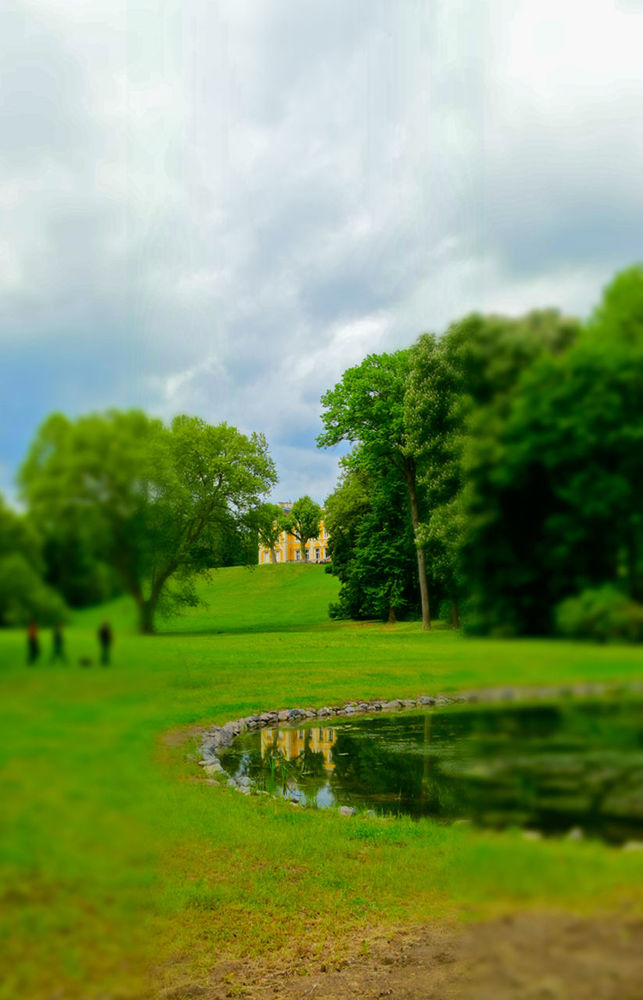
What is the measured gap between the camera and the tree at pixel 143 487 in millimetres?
1763

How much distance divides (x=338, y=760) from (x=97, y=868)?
458 inches

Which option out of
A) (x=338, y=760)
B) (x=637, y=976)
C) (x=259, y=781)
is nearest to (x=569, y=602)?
(x=637, y=976)

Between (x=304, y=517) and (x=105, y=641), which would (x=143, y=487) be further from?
(x=304, y=517)

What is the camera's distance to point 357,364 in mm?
3359

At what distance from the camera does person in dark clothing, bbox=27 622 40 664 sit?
1.60m

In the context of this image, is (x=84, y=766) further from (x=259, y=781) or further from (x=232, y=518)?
(x=259, y=781)

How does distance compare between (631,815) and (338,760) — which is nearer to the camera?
(631,815)

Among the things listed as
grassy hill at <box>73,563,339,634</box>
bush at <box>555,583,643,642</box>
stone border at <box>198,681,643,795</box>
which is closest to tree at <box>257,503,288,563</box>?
grassy hill at <box>73,563,339,634</box>

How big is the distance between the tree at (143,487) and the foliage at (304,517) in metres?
0.49

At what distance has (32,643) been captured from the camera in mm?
1604

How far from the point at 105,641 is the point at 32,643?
0.29m

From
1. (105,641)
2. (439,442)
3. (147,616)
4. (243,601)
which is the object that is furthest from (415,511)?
(243,601)

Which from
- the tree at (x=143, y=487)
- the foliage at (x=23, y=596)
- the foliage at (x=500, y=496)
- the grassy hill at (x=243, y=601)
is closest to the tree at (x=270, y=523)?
the grassy hill at (x=243, y=601)

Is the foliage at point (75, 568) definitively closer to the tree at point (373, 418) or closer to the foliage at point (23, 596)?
the foliage at point (23, 596)
